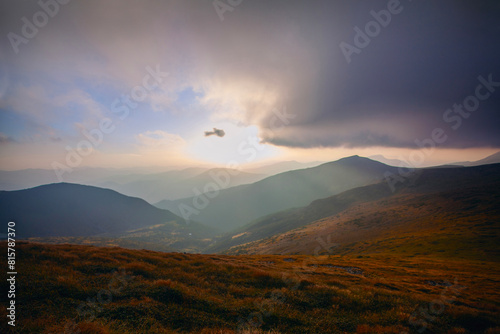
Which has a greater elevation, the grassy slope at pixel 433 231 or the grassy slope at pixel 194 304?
the grassy slope at pixel 194 304

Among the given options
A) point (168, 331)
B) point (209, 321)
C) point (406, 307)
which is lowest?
point (406, 307)

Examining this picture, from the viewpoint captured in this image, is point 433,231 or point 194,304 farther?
point 433,231

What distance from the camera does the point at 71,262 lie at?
14203mm

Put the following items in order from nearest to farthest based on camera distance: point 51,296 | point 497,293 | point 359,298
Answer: point 51,296 → point 359,298 → point 497,293

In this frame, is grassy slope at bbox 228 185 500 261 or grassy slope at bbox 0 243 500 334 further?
grassy slope at bbox 228 185 500 261

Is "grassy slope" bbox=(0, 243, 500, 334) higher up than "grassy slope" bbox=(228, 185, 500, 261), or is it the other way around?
"grassy slope" bbox=(0, 243, 500, 334)

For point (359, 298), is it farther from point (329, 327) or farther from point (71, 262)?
point (71, 262)

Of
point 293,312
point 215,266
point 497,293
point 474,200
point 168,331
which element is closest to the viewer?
point 168,331

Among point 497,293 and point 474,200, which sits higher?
point 497,293

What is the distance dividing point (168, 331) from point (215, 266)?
36.2 ft

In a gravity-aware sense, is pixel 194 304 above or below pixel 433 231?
above

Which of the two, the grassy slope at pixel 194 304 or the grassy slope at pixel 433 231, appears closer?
the grassy slope at pixel 194 304

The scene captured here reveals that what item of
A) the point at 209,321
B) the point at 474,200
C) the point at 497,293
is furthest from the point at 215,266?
the point at 474,200

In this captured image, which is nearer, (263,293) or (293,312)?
(293,312)
